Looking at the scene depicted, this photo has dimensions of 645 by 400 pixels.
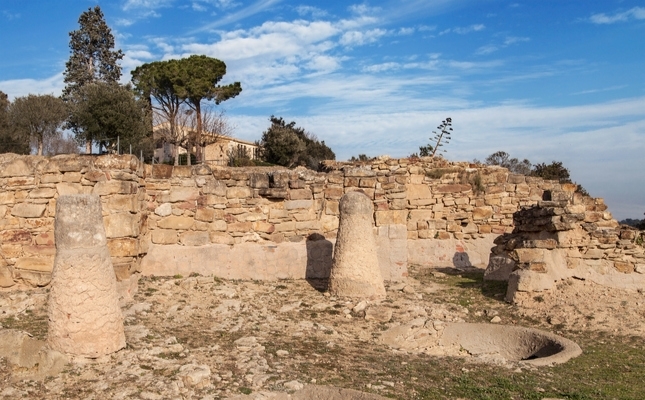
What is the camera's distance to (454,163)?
1491 cm

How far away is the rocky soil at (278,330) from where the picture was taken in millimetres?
4559

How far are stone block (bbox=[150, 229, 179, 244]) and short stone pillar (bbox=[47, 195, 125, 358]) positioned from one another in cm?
337

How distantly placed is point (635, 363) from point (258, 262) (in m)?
5.26

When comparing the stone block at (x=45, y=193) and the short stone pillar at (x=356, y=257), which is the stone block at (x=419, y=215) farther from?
the stone block at (x=45, y=193)

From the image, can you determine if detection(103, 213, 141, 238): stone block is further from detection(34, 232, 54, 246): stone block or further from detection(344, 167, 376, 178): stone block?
detection(344, 167, 376, 178): stone block

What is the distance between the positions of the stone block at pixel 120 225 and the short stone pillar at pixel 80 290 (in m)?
2.24

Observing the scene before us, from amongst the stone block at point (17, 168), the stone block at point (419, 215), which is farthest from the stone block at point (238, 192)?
the stone block at point (419, 215)

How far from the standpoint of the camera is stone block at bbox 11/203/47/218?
7.37m

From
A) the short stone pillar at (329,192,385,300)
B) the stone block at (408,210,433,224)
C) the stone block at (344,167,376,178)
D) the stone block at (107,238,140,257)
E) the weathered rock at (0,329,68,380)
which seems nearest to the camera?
the weathered rock at (0,329,68,380)

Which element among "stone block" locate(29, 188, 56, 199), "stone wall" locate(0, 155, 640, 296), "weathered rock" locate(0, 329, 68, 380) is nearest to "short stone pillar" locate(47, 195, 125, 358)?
"weathered rock" locate(0, 329, 68, 380)

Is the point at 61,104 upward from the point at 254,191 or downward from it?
upward

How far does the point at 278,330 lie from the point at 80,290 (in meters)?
2.37

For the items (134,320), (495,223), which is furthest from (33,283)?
(495,223)

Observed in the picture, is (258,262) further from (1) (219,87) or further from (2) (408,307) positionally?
(1) (219,87)
